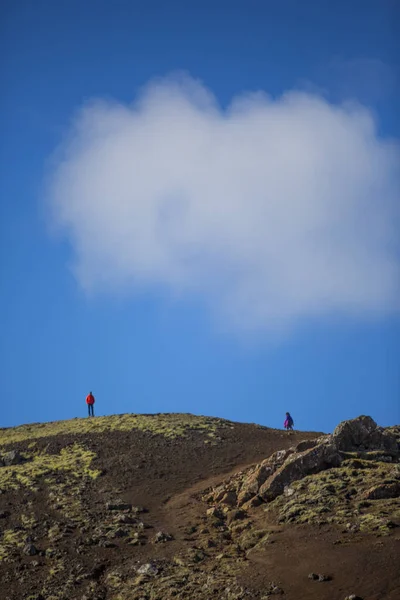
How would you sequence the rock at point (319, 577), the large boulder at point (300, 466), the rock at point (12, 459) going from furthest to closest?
the rock at point (12, 459), the large boulder at point (300, 466), the rock at point (319, 577)

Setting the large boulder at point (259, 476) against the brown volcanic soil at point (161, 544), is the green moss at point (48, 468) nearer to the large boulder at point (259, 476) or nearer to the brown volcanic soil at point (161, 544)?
the brown volcanic soil at point (161, 544)

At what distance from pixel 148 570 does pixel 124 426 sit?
1059 inches

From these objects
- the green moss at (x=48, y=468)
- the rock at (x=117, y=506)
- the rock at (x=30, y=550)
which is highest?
the green moss at (x=48, y=468)

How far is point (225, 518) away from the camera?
128ft

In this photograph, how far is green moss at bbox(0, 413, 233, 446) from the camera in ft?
192

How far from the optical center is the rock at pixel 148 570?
33112 mm

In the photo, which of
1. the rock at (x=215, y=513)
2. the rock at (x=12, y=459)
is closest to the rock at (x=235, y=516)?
the rock at (x=215, y=513)

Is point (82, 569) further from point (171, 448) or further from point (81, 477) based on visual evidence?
point (171, 448)

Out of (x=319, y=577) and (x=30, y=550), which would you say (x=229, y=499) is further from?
(x=319, y=577)

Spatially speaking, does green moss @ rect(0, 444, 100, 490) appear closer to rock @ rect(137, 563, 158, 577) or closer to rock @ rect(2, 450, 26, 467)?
rock @ rect(2, 450, 26, 467)

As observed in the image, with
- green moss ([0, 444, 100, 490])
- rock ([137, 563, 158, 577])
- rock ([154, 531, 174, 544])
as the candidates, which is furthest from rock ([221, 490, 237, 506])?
green moss ([0, 444, 100, 490])

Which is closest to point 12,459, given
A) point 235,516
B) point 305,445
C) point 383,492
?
point 235,516

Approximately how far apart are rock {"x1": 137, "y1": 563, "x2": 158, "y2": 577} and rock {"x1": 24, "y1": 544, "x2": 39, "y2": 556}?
6.23 meters

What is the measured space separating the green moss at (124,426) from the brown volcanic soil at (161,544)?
4.74m
